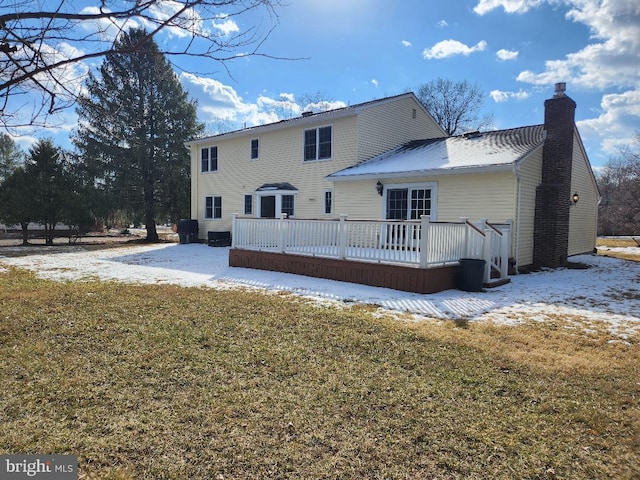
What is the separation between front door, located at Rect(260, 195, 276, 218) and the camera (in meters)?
17.6

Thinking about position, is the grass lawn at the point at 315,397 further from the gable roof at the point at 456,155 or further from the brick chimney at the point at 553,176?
the brick chimney at the point at 553,176

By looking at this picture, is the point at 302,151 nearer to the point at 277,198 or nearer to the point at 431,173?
the point at 277,198

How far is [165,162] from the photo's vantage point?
23766 millimetres

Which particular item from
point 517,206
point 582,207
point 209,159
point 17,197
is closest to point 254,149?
point 209,159

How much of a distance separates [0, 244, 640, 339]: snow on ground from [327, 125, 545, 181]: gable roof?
3512 millimetres

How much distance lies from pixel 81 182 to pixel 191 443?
83.6 ft

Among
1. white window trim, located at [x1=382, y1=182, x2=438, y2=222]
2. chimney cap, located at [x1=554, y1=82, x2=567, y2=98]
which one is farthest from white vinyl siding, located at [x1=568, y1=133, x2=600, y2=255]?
white window trim, located at [x1=382, y1=182, x2=438, y2=222]

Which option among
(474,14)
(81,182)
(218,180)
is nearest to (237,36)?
(474,14)

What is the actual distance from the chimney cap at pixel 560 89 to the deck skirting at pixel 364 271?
25.4 ft

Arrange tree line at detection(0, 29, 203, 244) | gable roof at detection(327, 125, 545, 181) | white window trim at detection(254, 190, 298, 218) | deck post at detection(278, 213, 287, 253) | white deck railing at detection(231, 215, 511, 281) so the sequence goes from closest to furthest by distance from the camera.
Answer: white deck railing at detection(231, 215, 511, 281), deck post at detection(278, 213, 287, 253), gable roof at detection(327, 125, 545, 181), white window trim at detection(254, 190, 298, 218), tree line at detection(0, 29, 203, 244)

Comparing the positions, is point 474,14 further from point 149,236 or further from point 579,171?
point 149,236

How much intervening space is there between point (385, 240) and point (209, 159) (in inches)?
568

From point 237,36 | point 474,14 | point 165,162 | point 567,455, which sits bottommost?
point 567,455

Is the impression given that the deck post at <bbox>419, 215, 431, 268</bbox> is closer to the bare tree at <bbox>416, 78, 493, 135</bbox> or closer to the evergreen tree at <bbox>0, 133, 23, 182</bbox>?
the bare tree at <bbox>416, 78, 493, 135</bbox>
